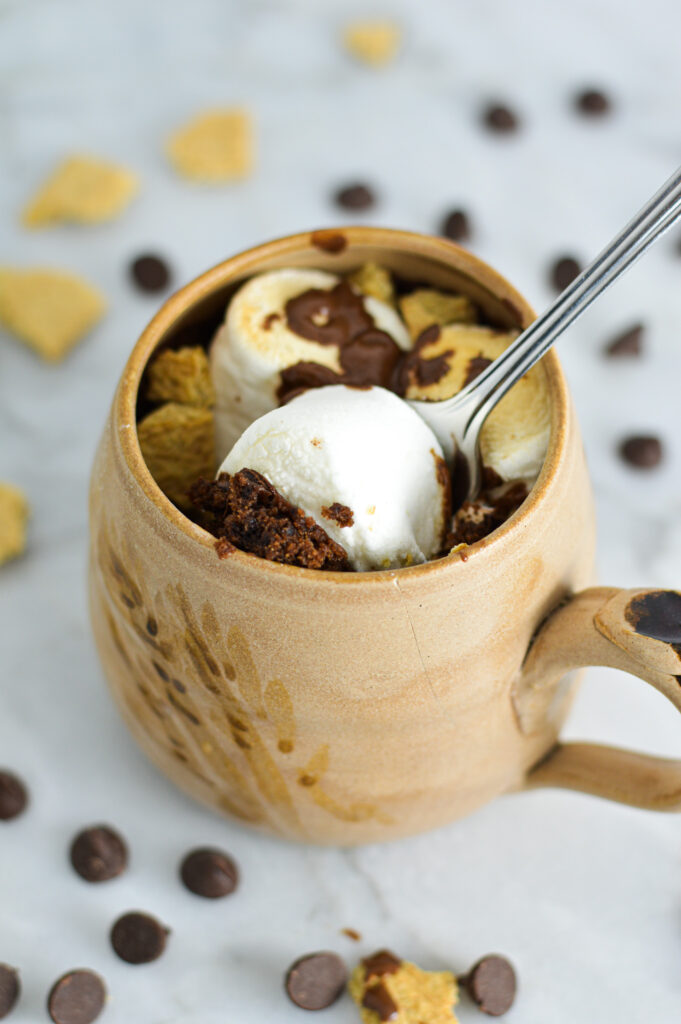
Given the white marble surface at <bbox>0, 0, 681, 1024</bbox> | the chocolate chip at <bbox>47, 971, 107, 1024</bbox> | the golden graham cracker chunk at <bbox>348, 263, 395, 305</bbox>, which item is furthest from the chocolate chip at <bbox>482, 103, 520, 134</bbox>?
the chocolate chip at <bbox>47, 971, 107, 1024</bbox>

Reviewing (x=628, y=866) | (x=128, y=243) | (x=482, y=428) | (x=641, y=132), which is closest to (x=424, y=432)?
(x=482, y=428)

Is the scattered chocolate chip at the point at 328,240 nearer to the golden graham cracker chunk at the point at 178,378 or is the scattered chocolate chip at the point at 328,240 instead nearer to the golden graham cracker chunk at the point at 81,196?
the golden graham cracker chunk at the point at 178,378

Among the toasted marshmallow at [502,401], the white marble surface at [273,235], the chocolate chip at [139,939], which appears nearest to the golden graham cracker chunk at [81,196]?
the white marble surface at [273,235]

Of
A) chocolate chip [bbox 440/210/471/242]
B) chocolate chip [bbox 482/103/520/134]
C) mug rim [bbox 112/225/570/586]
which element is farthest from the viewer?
chocolate chip [bbox 482/103/520/134]

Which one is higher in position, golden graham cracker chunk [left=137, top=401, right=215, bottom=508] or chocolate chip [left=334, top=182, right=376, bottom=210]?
chocolate chip [left=334, top=182, right=376, bottom=210]

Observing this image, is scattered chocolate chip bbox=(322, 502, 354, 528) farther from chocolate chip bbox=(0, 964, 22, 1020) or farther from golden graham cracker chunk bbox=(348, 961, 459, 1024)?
chocolate chip bbox=(0, 964, 22, 1020)

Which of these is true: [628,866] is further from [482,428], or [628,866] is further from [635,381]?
[635,381]
